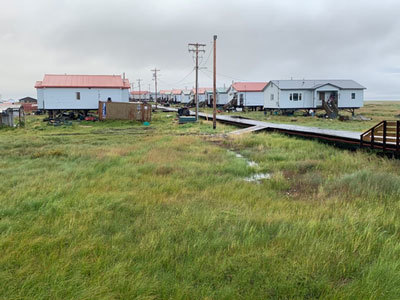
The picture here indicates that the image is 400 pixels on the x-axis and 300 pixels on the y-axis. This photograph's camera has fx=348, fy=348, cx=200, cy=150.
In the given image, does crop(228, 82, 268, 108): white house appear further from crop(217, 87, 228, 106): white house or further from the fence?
the fence

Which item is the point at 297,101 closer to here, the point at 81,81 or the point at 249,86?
the point at 249,86

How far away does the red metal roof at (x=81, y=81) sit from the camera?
38.2 metres

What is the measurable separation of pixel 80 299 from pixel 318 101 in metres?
43.0

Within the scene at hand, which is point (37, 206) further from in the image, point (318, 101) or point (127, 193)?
point (318, 101)

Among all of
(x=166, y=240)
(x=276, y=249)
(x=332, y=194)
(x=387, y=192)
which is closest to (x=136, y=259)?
(x=166, y=240)

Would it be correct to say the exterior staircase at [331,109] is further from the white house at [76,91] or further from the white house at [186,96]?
the white house at [186,96]

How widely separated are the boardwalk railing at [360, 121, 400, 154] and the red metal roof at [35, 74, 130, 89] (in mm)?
31362

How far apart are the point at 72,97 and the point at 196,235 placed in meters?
36.8

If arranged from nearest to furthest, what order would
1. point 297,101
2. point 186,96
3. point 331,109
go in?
point 331,109 < point 297,101 < point 186,96

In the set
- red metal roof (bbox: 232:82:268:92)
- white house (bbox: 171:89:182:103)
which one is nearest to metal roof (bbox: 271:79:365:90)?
red metal roof (bbox: 232:82:268:92)

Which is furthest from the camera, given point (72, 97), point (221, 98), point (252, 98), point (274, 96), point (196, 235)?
point (221, 98)

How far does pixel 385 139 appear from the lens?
1252 centimetres

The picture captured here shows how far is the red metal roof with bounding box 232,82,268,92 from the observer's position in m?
55.5

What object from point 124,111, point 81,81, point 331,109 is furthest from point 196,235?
point 331,109
